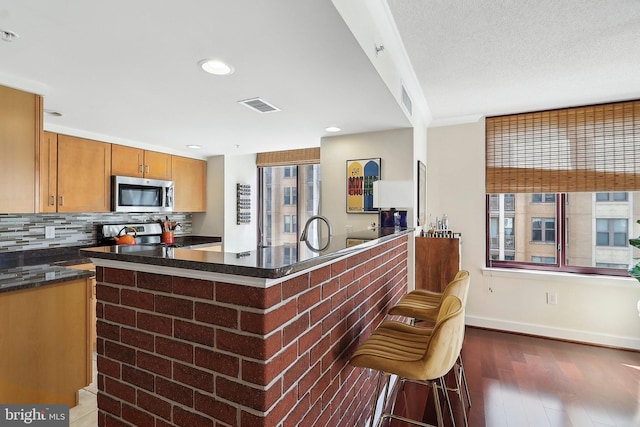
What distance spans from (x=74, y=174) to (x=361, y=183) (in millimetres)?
2952

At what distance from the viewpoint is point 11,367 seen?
74.2 inches

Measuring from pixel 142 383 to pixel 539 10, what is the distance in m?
2.61

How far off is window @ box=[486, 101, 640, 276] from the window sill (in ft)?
0.35

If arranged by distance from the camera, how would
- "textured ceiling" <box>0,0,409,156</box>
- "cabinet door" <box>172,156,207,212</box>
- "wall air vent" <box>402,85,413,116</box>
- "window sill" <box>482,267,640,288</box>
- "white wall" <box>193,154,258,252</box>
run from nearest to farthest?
"textured ceiling" <box>0,0,409,156</box>, "wall air vent" <box>402,85,413,116</box>, "window sill" <box>482,267,640,288</box>, "cabinet door" <box>172,156,207,212</box>, "white wall" <box>193,154,258,252</box>

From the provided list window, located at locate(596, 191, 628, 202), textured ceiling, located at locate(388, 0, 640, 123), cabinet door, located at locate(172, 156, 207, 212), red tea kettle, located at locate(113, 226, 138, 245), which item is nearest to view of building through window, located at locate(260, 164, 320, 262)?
cabinet door, located at locate(172, 156, 207, 212)

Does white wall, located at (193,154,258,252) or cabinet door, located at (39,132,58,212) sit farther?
white wall, located at (193,154,258,252)

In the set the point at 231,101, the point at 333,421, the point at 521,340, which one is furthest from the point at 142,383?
the point at 521,340

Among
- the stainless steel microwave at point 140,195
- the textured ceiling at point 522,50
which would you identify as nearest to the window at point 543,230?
the textured ceiling at point 522,50

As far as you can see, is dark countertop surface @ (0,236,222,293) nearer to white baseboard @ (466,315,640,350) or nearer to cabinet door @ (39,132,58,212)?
cabinet door @ (39,132,58,212)

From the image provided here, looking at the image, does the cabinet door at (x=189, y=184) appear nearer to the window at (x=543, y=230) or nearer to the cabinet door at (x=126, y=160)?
the cabinet door at (x=126, y=160)

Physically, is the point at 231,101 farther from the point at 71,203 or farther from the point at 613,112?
the point at 613,112

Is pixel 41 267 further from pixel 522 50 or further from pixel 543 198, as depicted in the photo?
pixel 543 198

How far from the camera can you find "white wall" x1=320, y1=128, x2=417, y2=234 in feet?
10.6

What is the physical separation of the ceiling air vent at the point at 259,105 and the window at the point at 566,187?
2.58 metres
